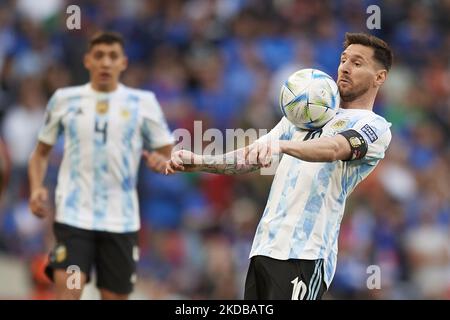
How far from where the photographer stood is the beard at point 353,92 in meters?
6.87

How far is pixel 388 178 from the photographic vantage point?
1408 cm

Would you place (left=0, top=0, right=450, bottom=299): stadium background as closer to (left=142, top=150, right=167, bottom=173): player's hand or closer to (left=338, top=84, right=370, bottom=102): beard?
(left=142, top=150, right=167, bottom=173): player's hand

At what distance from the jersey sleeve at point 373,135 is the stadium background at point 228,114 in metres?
5.20

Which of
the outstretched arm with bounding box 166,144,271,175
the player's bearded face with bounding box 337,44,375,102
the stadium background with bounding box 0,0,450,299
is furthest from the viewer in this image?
the stadium background with bounding box 0,0,450,299

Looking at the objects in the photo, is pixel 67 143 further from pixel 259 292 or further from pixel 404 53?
pixel 404 53

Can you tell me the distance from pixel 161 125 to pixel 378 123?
287 centimetres

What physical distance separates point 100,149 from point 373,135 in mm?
2989

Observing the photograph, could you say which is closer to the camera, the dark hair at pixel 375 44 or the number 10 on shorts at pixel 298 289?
the number 10 on shorts at pixel 298 289

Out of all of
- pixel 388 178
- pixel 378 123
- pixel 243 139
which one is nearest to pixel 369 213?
pixel 388 178

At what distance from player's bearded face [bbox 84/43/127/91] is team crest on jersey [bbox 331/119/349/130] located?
2.94 metres

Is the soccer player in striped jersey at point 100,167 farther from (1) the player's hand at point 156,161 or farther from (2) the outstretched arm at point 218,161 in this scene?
(2) the outstretched arm at point 218,161

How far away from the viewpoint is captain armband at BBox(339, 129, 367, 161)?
6.53m

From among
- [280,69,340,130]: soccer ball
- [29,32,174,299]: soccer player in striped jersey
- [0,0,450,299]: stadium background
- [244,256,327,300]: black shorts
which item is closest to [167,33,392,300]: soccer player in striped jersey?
[244,256,327,300]: black shorts

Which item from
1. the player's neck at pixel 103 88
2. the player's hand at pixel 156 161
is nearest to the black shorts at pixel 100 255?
the player's hand at pixel 156 161
